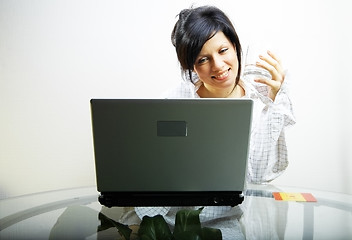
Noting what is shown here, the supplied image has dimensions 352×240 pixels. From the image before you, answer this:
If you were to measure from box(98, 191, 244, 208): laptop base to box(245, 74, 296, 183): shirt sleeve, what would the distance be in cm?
79

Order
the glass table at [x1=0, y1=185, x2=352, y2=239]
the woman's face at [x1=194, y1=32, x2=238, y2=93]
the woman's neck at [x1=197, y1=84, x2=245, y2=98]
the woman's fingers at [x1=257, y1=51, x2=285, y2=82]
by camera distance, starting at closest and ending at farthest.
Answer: the glass table at [x1=0, y1=185, x2=352, y2=239] < the woman's fingers at [x1=257, y1=51, x2=285, y2=82] < the woman's face at [x1=194, y1=32, x2=238, y2=93] < the woman's neck at [x1=197, y1=84, x2=245, y2=98]

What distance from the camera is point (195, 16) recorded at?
2168 millimetres

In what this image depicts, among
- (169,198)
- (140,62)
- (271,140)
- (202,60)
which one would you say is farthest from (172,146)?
(140,62)

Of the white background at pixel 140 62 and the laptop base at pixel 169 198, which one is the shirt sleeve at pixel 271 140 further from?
the laptop base at pixel 169 198

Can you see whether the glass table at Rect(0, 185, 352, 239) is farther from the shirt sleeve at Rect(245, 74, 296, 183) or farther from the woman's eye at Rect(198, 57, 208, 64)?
the woman's eye at Rect(198, 57, 208, 64)

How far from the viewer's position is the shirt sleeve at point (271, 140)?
6.11ft

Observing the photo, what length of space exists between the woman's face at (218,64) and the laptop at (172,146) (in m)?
1.07

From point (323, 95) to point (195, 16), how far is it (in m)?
0.85

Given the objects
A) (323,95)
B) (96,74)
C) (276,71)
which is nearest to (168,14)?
(96,74)

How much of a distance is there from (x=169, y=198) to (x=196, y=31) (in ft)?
3.91

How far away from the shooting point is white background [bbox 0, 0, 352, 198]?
232 centimetres

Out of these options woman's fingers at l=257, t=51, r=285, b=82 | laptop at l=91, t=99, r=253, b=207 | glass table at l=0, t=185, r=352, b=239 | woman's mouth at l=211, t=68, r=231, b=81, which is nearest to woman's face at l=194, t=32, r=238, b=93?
woman's mouth at l=211, t=68, r=231, b=81

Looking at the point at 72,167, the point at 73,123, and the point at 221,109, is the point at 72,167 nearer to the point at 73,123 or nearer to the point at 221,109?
the point at 73,123

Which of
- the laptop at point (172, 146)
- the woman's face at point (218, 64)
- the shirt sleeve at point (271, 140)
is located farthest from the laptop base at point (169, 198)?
the woman's face at point (218, 64)
